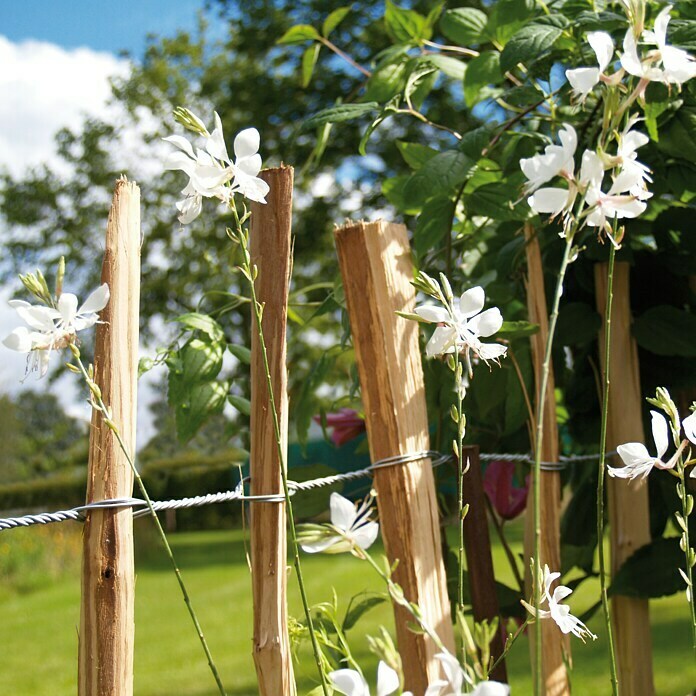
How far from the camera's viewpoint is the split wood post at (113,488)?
3.01 feet

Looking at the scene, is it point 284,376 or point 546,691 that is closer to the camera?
point 284,376

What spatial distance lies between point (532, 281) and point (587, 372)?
0.42 meters

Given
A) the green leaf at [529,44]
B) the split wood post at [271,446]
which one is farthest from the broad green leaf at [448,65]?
the split wood post at [271,446]

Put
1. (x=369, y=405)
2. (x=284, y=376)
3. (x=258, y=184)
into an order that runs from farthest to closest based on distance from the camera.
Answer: (x=369, y=405)
(x=284, y=376)
(x=258, y=184)

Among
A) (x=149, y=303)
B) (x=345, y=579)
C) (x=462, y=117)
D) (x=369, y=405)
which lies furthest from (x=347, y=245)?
(x=149, y=303)

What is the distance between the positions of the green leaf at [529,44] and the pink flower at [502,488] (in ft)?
2.67

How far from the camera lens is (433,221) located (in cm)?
143

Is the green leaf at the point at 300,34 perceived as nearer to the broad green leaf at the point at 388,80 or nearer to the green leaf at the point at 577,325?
the broad green leaf at the point at 388,80

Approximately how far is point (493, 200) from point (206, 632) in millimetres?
5574

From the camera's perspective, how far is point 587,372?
169 cm

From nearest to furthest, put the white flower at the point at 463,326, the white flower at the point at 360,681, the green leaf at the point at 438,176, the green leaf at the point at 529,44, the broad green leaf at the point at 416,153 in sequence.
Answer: the white flower at the point at 360,681, the white flower at the point at 463,326, the green leaf at the point at 529,44, the green leaf at the point at 438,176, the broad green leaf at the point at 416,153

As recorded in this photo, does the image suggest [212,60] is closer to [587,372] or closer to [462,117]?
[462,117]

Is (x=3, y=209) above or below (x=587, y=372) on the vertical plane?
above

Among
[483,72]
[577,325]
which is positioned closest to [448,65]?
[483,72]
